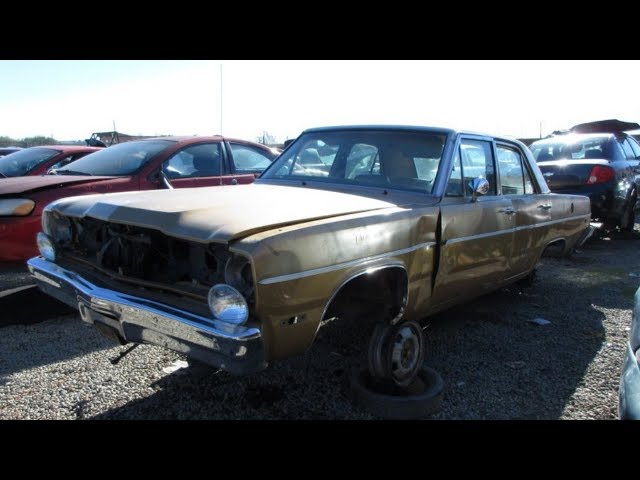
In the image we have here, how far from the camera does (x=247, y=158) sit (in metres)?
6.24

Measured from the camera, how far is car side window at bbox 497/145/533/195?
13.8ft

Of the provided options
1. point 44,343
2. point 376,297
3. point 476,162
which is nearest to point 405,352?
point 376,297

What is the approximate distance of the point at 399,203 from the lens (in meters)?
3.16

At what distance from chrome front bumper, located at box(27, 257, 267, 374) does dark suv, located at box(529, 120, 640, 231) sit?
6194 mm

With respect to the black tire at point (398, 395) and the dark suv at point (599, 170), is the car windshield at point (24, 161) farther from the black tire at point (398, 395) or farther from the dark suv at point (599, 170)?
the dark suv at point (599, 170)

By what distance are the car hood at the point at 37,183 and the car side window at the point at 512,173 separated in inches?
146

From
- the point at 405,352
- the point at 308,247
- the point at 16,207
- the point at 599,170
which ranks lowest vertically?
the point at 405,352

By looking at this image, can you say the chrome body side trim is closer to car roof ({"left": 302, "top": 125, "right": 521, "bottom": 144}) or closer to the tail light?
car roof ({"left": 302, "top": 125, "right": 521, "bottom": 144})

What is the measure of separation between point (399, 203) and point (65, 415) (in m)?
2.28

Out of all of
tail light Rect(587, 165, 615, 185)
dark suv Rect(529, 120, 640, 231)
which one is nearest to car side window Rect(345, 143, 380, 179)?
dark suv Rect(529, 120, 640, 231)

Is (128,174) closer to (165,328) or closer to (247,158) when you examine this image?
(247,158)

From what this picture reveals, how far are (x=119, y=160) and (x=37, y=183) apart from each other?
1.00 m

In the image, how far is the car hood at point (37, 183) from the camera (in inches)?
176
